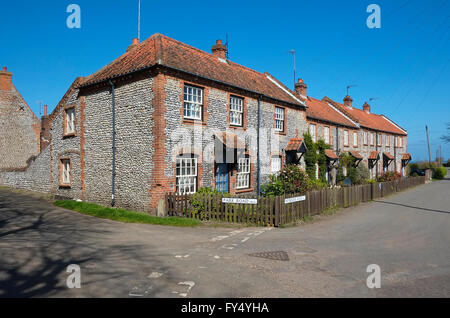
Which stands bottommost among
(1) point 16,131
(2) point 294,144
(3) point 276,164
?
(3) point 276,164

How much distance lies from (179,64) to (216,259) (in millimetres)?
10215

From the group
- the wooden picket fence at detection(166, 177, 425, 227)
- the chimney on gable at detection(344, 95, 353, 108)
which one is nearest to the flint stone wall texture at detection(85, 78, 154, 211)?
the wooden picket fence at detection(166, 177, 425, 227)

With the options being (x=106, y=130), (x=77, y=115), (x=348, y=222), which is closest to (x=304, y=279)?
(x=348, y=222)

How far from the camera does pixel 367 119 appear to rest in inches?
1618

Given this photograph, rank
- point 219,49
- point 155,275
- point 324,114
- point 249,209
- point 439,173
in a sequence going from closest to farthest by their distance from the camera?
1. point 155,275
2. point 249,209
3. point 219,49
4. point 324,114
5. point 439,173

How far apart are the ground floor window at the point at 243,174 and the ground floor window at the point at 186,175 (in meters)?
3.66

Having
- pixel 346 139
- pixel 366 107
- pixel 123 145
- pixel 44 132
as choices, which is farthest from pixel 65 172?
pixel 366 107

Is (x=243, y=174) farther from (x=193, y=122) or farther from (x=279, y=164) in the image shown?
(x=193, y=122)

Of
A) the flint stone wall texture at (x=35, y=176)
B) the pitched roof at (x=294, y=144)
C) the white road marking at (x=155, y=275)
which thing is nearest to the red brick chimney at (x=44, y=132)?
the flint stone wall texture at (x=35, y=176)

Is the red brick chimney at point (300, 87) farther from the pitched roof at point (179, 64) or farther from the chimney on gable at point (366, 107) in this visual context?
the chimney on gable at point (366, 107)

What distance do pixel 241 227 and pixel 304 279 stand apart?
583 cm

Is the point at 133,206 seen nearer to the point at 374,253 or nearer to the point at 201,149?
the point at 201,149

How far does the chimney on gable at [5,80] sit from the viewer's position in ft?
88.9
